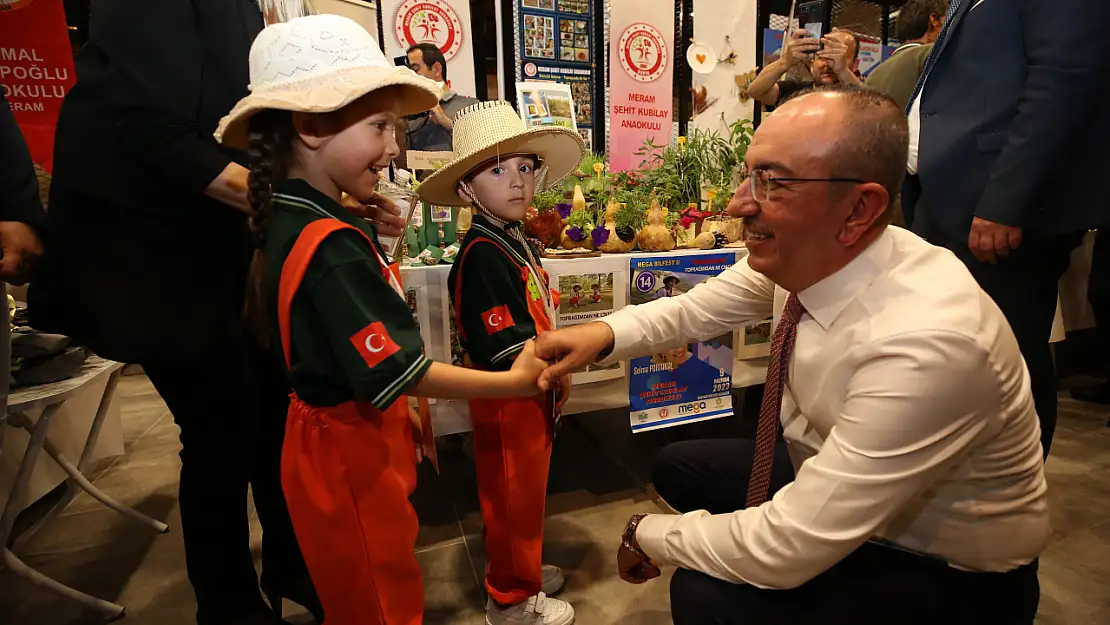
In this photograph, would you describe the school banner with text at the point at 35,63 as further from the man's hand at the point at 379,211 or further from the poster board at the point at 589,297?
the poster board at the point at 589,297

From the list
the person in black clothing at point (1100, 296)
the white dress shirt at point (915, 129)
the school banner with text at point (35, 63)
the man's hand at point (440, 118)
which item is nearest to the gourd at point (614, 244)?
the white dress shirt at point (915, 129)

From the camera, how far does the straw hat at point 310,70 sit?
0.95 meters

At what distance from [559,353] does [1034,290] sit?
123 cm

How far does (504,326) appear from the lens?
4.66 ft

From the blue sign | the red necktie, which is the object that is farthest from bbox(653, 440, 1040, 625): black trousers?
the blue sign

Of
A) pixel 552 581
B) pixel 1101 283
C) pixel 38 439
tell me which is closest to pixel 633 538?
pixel 552 581

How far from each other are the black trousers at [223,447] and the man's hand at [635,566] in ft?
2.84

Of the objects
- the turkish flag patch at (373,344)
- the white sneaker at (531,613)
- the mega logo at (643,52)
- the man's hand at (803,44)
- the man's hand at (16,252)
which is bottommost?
the white sneaker at (531,613)

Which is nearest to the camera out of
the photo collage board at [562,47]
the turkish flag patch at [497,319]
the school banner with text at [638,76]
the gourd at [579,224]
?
the turkish flag patch at [497,319]

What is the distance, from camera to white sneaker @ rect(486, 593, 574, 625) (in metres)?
1.55

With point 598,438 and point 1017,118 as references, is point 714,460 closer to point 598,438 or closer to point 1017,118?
point 1017,118

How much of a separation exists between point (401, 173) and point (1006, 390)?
6.27ft

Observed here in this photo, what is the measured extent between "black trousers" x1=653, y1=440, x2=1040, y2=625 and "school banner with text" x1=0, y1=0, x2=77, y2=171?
135 inches

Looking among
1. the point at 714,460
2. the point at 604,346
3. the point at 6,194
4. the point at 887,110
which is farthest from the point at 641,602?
the point at 6,194
